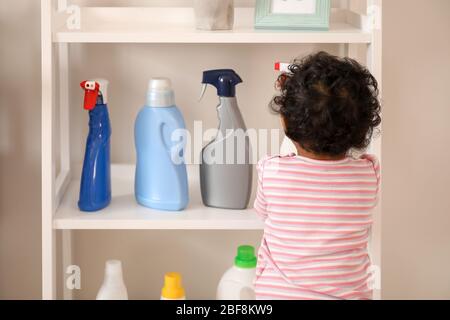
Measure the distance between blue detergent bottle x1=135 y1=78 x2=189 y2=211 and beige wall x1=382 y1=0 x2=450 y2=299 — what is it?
502mm

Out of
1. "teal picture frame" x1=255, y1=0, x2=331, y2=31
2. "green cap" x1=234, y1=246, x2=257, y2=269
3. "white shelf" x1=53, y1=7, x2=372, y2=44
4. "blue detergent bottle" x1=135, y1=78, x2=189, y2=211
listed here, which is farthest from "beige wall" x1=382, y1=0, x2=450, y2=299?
"blue detergent bottle" x1=135, y1=78, x2=189, y2=211

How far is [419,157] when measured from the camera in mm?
1720

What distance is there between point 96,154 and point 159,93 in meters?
0.16

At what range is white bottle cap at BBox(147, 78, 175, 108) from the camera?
144 centimetres

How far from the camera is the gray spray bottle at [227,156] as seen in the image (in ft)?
4.73

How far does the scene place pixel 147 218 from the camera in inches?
55.4

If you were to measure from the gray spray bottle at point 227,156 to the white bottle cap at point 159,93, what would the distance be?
8cm

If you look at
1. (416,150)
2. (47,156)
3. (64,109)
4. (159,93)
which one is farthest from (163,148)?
(416,150)

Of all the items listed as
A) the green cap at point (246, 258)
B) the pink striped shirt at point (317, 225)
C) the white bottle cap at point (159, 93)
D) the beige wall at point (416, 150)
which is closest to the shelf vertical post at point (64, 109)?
the white bottle cap at point (159, 93)

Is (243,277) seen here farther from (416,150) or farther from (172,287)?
(416,150)

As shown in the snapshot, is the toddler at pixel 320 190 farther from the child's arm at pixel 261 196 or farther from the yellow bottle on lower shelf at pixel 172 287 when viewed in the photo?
the yellow bottle on lower shelf at pixel 172 287

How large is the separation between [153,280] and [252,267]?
1.19ft
